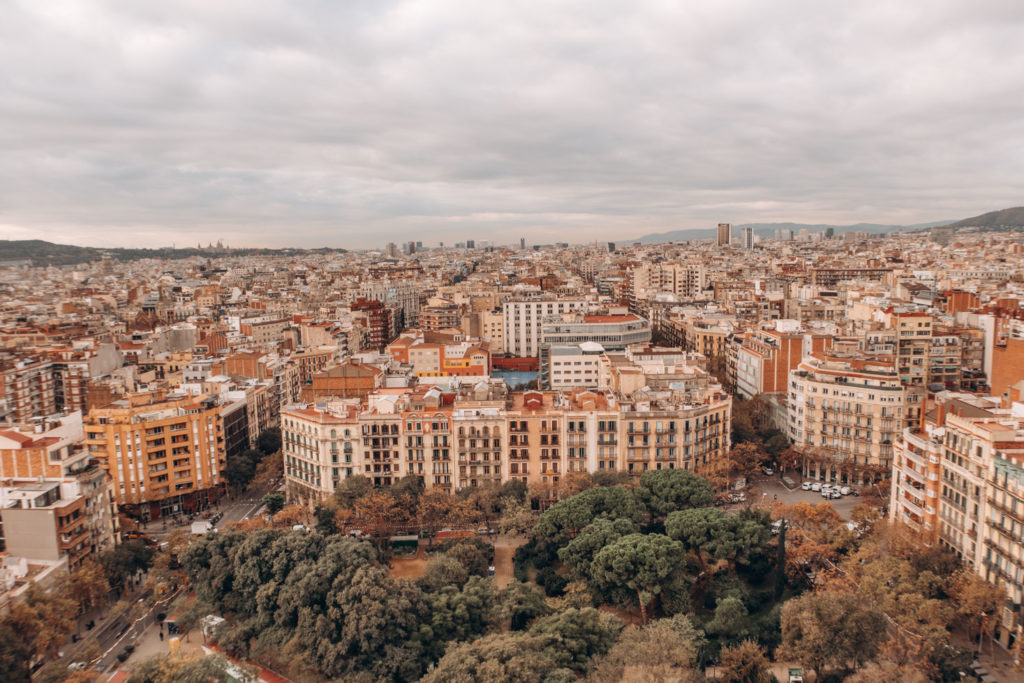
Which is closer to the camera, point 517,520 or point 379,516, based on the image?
point 517,520

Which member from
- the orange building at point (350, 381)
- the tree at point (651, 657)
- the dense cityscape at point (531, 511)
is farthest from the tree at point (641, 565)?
the orange building at point (350, 381)

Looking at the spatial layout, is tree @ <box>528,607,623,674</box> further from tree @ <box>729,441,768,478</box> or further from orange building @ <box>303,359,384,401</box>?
orange building @ <box>303,359,384,401</box>

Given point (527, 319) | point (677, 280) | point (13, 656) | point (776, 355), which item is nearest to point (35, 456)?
point (13, 656)

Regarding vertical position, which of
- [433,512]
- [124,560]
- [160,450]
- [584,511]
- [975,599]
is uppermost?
[160,450]

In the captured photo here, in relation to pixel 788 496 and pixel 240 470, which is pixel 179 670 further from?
pixel 788 496

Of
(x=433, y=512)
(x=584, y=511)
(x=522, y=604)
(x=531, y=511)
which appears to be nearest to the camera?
(x=522, y=604)

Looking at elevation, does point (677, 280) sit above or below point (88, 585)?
above

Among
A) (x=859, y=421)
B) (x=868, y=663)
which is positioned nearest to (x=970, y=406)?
(x=859, y=421)
